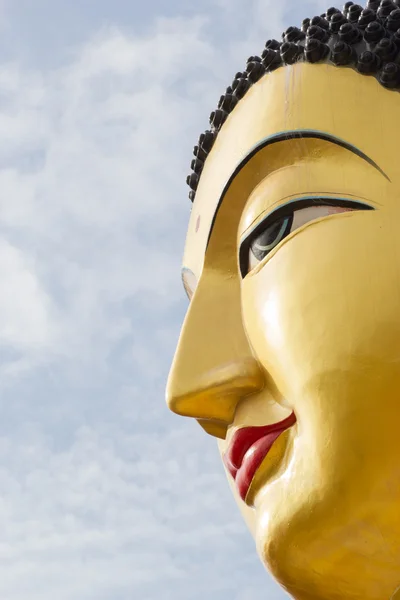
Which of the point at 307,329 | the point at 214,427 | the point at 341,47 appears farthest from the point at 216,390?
the point at 341,47

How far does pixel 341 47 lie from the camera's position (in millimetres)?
4008

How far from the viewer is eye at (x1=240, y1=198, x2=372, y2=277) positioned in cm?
369

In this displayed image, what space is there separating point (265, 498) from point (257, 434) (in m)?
0.23

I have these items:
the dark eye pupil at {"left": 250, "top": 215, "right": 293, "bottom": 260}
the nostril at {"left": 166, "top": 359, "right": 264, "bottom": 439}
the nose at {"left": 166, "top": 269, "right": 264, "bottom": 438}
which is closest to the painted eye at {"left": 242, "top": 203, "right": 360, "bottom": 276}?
the dark eye pupil at {"left": 250, "top": 215, "right": 293, "bottom": 260}

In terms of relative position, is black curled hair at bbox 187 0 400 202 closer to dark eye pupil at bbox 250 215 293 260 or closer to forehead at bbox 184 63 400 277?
forehead at bbox 184 63 400 277

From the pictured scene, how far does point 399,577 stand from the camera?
335 cm

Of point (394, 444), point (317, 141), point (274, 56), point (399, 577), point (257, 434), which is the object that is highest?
point (274, 56)

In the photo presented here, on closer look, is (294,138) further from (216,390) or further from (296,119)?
(216,390)

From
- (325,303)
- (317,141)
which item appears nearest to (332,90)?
(317,141)

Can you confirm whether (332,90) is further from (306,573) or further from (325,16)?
(306,573)

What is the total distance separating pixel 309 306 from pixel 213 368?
448 mm

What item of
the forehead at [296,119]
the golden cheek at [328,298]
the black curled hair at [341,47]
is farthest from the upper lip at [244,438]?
the black curled hair at [341,47]

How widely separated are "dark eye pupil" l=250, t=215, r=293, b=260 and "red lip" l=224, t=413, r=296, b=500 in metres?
0.66

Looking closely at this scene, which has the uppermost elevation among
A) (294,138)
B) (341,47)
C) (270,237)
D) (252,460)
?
(341,47)
